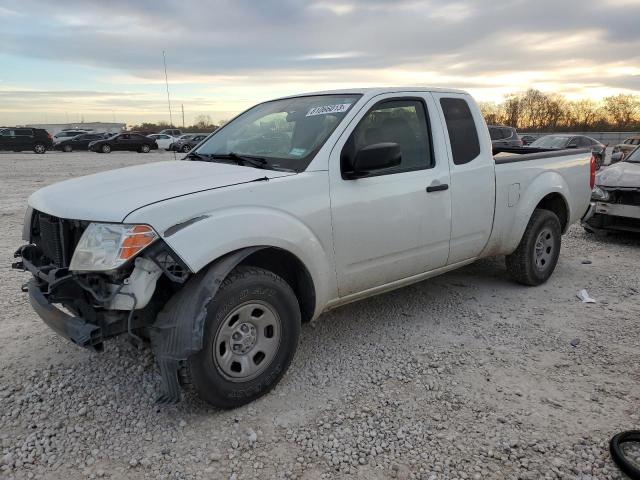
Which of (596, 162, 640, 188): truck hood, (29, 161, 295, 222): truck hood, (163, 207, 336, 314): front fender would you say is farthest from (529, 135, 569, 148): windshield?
(29, 161, 295, 222): truck hood

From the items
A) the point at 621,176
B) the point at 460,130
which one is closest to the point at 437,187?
the point at 460,130

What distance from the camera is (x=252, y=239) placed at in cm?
297

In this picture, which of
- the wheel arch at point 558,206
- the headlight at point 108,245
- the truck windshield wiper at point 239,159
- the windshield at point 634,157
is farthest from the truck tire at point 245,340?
the windshield at point 634,157

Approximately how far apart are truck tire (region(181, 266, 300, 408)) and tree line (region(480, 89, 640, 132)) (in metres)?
51.9

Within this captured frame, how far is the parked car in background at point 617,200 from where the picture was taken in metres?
7.05

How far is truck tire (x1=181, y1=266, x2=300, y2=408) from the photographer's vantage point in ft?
9.33

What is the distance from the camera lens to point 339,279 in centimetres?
353

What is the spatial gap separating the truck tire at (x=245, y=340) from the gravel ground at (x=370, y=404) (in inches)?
7.1

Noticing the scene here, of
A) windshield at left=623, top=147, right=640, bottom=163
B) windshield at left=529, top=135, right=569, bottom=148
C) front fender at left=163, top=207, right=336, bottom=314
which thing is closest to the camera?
front fender at left=163, top=207, right=336, bottom=314

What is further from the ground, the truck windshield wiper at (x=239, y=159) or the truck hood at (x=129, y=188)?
the truck windshield wiper at (x=239, y=159)

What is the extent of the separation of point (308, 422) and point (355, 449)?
1.18 ft

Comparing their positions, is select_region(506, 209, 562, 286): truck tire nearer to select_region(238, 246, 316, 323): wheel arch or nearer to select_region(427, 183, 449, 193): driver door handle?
select_region(427, 183, 449, 193): driver door handle

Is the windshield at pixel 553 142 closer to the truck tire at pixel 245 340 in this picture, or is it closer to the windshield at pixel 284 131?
the windshield at pixel 284 131

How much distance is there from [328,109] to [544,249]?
118 inches
